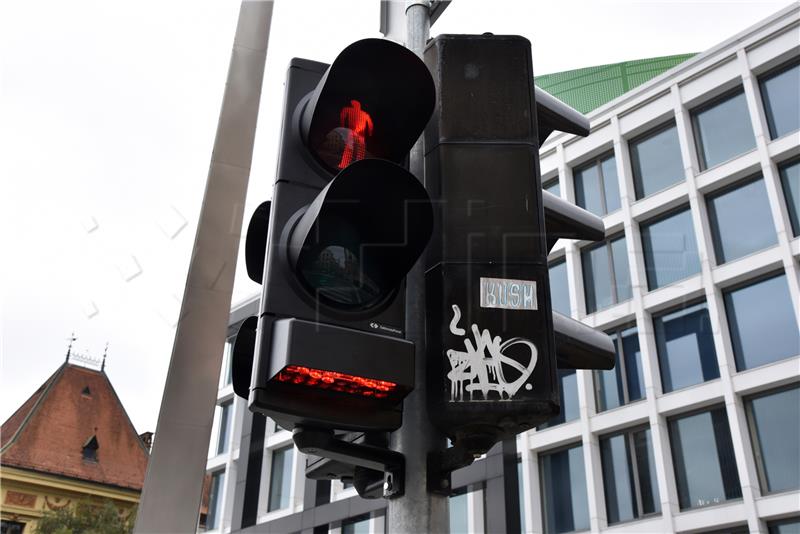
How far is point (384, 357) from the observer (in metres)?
2.06

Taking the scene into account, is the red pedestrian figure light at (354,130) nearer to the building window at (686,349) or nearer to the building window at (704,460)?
the building window at (704,460)

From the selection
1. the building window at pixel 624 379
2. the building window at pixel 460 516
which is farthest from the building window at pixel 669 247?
the building window at pixel 460 516

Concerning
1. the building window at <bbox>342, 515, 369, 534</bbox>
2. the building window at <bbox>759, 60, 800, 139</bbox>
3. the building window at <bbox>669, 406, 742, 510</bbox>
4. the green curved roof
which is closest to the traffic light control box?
the building window at <bbox>669, 406, 742, 510</bbox>

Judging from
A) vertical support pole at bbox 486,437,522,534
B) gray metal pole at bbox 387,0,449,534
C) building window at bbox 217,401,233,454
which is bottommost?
gray metal pole at bbox 387,0,449,534

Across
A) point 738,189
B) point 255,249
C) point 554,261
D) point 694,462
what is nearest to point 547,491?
point 694,462

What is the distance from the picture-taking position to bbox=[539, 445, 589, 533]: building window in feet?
77.9

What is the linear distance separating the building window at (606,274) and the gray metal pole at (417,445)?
24284mm

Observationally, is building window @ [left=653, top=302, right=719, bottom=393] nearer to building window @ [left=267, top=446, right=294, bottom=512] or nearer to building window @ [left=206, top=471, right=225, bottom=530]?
building window @ [left=267, top=446, right=294, bottom=512]

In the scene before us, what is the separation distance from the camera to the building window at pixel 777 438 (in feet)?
67.4

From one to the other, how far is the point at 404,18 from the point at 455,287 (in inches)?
51.0

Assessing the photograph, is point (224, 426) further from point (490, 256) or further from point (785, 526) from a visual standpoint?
point (490, 256)

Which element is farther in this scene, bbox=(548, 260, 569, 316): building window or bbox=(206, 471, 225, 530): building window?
bbox=(206, 471, 225, 530): building window

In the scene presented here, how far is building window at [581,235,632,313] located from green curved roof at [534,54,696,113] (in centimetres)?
686

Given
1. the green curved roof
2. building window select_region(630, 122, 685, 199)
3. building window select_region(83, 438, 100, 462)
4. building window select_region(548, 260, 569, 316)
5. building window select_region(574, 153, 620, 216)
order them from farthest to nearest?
1. building window select_region(83, 438, 100, 462)
2. the green curved roof
3. building window select_region(574, 153, 620, 216)
4. building window select_region(548, 260, 569, 316)
5. building window select_region(630, 122, 685, 199)
